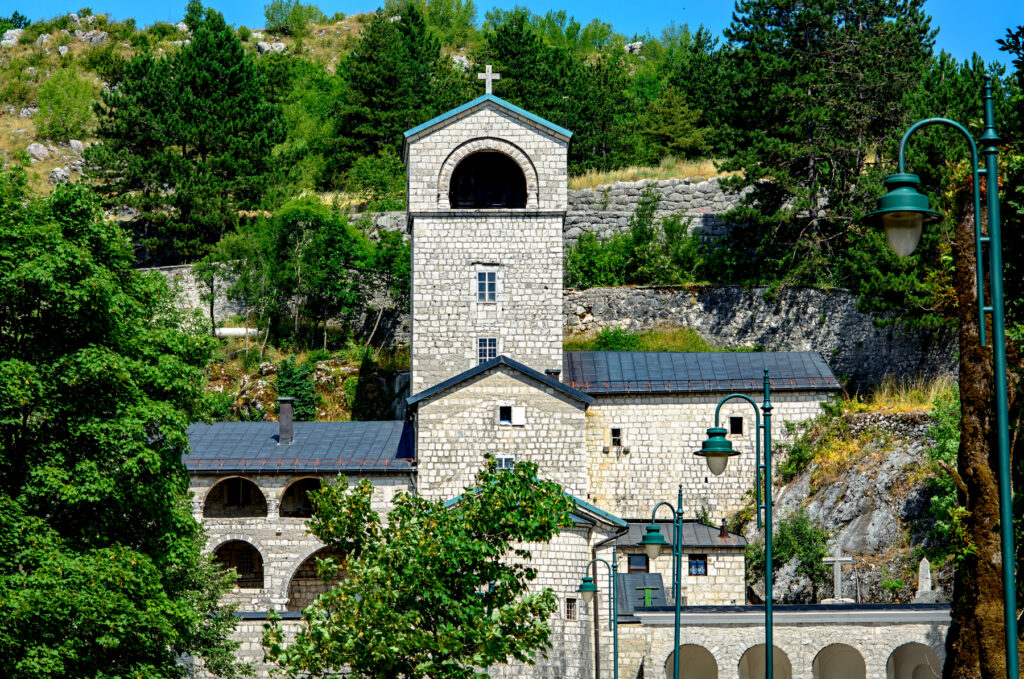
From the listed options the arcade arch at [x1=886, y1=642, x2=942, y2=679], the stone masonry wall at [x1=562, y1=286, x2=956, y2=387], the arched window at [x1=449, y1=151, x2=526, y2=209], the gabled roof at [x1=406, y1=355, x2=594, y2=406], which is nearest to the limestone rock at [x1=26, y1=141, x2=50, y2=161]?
the stone masonry wall at [x1=562, y1=286, x2=956, y2=387]

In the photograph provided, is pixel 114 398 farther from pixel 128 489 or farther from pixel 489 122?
pixel 489 122

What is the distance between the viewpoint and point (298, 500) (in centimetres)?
3988

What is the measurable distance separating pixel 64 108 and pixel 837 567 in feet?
203

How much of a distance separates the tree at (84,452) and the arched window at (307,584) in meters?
13.3

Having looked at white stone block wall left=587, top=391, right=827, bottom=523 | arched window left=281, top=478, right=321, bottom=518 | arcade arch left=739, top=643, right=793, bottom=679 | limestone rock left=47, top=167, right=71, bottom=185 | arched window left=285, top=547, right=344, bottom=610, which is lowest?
arcade arch left=739, top=643, right=793, bottom=679

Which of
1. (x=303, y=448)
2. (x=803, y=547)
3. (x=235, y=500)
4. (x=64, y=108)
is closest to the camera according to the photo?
(x=803, y=547)

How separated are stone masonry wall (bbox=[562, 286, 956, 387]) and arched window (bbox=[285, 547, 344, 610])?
1332cm

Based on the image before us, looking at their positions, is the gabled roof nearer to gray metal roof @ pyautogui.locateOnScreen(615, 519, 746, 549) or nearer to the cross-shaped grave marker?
gray metal roof @ pyautogui.locateOnScreen(615, 519, 746, 549)

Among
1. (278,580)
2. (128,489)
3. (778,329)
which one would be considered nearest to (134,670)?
(128,489)

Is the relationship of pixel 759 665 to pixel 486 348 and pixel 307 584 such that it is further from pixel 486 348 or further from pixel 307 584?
pixel 307 584

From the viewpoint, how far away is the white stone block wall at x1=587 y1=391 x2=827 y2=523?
38.7m

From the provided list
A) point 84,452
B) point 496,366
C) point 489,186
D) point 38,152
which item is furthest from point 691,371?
point 38,152

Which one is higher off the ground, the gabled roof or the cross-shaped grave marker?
the gabled roof

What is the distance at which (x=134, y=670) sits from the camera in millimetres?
22469
